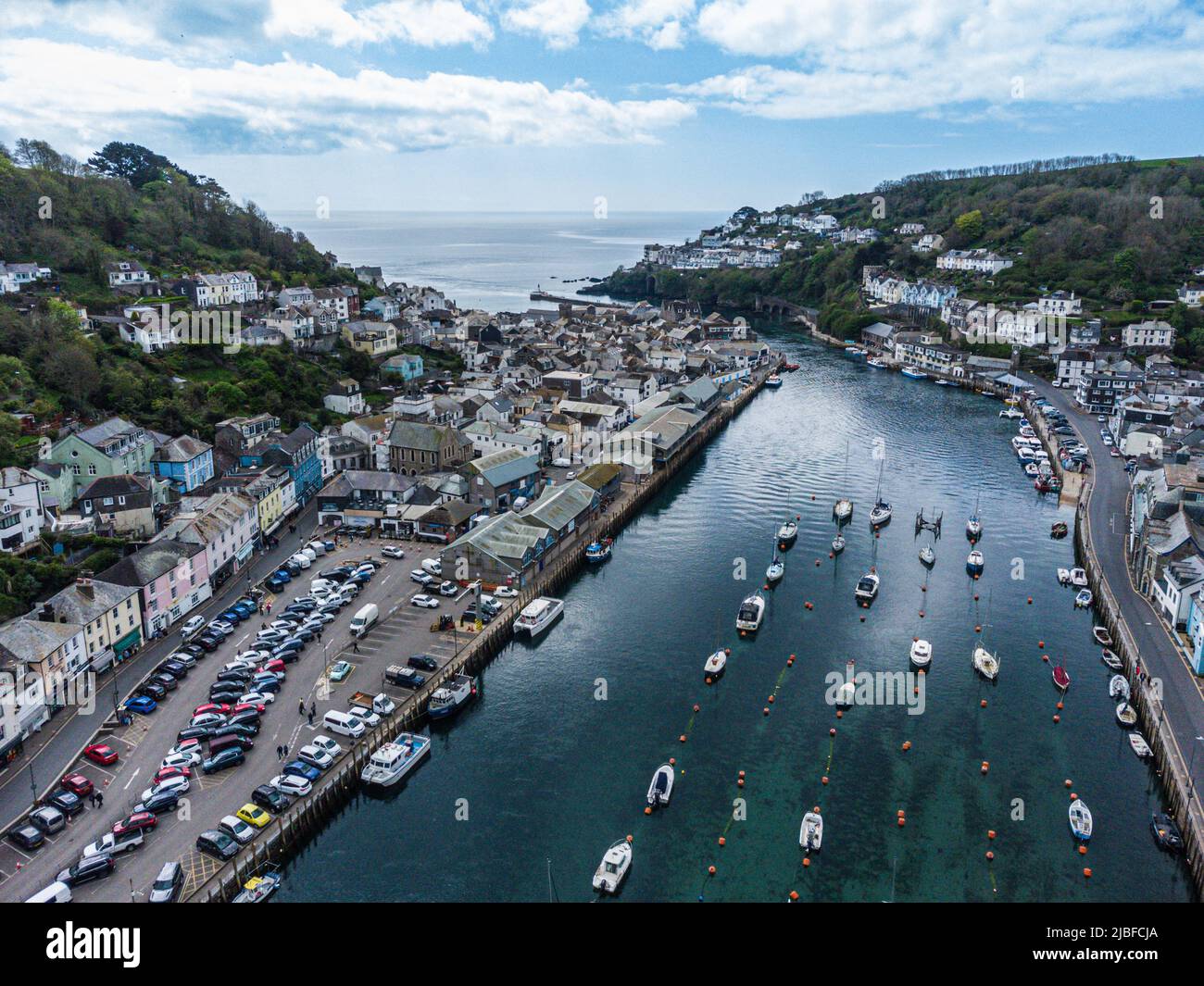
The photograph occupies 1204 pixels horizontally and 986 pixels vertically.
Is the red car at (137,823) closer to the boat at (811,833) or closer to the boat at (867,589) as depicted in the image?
the boat at (811,833)

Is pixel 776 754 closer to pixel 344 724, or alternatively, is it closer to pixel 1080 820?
pixel 1080 820

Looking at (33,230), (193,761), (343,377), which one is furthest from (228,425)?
(33,230)

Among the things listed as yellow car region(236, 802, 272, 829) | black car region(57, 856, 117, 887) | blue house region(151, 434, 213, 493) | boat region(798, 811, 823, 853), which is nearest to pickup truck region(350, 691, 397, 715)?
yellow car region(236, 802, 272, 829)

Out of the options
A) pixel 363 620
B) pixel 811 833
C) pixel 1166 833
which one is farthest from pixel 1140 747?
pixel 363 620

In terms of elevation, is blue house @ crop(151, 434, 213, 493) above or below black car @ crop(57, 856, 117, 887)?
above

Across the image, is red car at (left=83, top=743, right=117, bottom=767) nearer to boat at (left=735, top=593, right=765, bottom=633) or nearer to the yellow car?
the yellow car

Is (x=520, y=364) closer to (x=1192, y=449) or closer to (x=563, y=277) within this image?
(x=1192, y=449)
